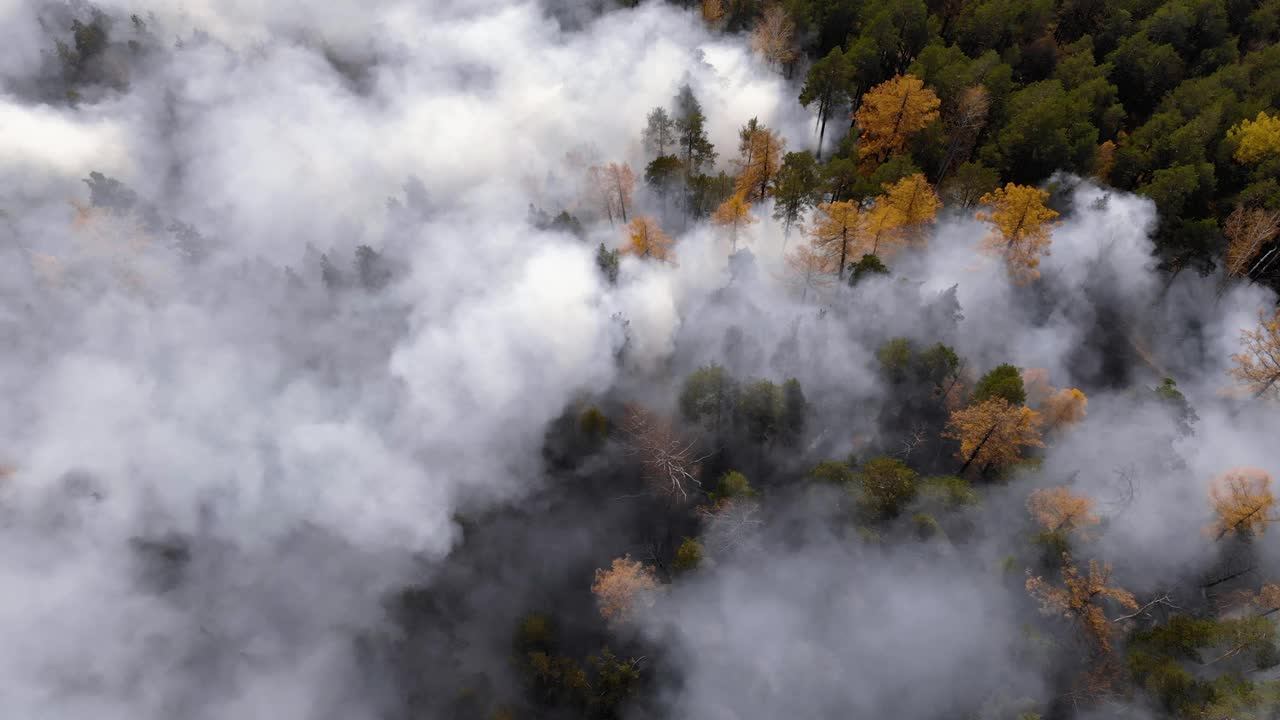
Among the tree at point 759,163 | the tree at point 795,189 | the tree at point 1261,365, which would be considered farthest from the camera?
the tree at point 759,163

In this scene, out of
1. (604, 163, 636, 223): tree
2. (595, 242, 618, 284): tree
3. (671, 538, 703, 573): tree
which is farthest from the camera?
(604, 163, 636, 223): tree

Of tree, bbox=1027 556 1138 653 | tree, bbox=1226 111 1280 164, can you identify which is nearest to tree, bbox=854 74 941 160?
tree, bbox=1226 111 1280 164

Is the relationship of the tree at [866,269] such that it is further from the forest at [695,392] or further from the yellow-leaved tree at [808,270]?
the yellow-leaved tree at [808,270]

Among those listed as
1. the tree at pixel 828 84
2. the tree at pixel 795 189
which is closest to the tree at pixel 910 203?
the tree at pixel 795 189

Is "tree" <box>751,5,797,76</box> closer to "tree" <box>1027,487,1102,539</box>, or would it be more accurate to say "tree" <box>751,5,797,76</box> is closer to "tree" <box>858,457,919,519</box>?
"tree" <box>858,457,919,519</box>

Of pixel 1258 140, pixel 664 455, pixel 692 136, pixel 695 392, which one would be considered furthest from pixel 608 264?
pixel 1258 140

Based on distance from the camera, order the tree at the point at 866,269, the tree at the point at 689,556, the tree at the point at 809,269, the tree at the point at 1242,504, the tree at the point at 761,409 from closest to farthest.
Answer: the tree at the point at 1242,504 → the tree at the point at 689,556 → the tree at the point at 761,409 → the tree at the point at 866,269 → the tree at the point at 809,269

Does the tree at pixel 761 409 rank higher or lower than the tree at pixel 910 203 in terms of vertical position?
lower
